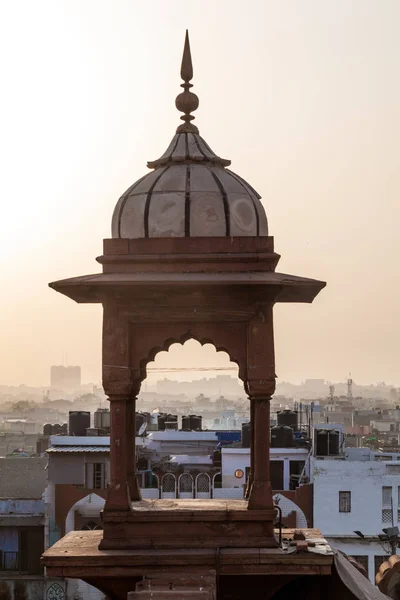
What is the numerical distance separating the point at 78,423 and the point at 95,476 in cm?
701

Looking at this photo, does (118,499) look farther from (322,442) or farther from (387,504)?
(322,442)

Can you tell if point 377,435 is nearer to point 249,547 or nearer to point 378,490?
point 378,490

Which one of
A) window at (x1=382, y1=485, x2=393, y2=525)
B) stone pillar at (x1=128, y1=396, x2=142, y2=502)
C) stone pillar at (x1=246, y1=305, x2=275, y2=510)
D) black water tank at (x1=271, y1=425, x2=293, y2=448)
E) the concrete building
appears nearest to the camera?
stone pillar at (x1=246, y1=305, x2=275, y2=510)

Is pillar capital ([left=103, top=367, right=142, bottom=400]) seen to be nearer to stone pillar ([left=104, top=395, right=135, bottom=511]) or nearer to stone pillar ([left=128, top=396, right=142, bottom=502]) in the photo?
stone pillar ([left=104, top=395, right=135, bottom=511])

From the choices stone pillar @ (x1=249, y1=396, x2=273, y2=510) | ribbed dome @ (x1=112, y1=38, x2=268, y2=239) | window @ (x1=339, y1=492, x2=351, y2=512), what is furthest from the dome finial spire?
window @ (x1=339, y1=492, x2=351, y2=512)

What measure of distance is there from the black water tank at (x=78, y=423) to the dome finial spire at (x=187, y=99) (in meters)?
42.0

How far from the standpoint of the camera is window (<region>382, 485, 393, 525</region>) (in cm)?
4378

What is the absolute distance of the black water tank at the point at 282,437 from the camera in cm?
4597

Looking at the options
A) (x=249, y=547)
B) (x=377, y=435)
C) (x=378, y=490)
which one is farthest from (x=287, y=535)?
(x=377, y=435)

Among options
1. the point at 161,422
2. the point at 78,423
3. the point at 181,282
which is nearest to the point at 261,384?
the point at 181,282

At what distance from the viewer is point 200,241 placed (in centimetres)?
920

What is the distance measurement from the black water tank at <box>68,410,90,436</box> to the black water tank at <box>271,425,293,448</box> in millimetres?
9364

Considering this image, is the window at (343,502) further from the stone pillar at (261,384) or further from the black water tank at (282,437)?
the stone pillar at (261,384)

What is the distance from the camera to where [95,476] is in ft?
146
